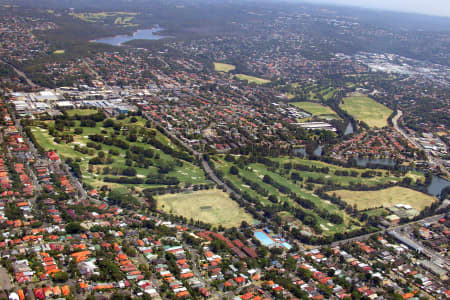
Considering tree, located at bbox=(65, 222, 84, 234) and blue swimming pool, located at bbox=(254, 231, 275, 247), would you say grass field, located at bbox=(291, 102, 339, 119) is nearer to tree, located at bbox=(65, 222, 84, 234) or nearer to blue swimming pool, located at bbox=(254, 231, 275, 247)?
blue swimming pool, located at bbox=(254, 231, 275, 247)

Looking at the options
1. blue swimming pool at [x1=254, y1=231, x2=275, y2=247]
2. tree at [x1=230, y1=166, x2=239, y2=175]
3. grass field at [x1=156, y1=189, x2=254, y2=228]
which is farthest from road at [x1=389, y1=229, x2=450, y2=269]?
tree at [x1=230, y1=166, x2=239, y2=175]

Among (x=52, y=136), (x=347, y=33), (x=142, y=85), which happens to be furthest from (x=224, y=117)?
(x=347, y=33)

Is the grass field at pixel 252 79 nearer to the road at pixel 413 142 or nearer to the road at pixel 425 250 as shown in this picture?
the road at pixel 413 142

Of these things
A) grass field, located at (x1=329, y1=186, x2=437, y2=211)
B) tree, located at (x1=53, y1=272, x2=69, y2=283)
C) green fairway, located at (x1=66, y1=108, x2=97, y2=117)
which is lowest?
grass field, located at (x1=329, y1=186, x2=437, y2=211)

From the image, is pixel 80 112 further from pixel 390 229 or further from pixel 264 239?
pixel 390 229

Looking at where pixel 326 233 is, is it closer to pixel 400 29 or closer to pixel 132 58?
pixel 132 58

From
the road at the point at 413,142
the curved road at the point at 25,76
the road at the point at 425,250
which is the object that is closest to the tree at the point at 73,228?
the road at the point at 425,250
